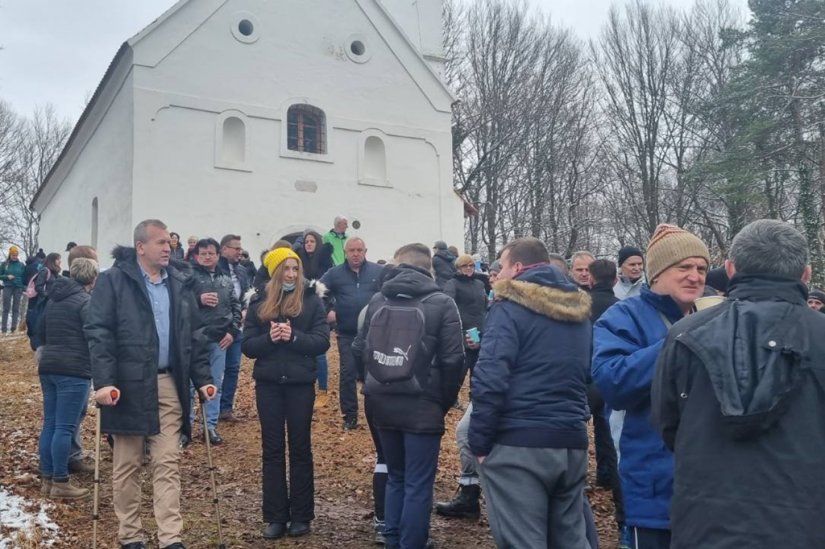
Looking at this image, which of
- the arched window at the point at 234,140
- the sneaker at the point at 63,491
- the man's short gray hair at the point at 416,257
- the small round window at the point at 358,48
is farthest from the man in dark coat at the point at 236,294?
the small round window at the point at 358,48

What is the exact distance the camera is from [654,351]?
3.07 m

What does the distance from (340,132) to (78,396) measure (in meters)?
14.7

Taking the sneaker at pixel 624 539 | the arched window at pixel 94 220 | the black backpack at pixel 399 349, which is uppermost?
the arched window at pixel 94 220

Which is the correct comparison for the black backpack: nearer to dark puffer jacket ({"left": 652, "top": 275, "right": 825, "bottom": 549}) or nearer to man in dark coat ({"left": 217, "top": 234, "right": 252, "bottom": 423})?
dark puffer jacket ({"left": 652, "top": 275, "right": 825, "bottom": 549})

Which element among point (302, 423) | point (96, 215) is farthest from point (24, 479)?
point (96, 215)

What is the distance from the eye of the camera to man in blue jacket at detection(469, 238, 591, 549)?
381cm

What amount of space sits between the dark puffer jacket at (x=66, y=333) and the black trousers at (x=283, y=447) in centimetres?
180

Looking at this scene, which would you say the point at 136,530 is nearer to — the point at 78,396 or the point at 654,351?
the point at 78,396

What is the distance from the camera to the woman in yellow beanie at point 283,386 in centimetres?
547

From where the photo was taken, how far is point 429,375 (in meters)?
4.79

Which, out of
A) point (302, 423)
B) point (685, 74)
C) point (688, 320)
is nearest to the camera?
point (688, 320)

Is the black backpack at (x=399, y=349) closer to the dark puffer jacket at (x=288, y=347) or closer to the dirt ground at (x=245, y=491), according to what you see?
the dark puffer jacket at (x=288, y=347)

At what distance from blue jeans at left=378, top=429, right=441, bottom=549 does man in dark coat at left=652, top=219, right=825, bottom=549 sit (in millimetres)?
2258

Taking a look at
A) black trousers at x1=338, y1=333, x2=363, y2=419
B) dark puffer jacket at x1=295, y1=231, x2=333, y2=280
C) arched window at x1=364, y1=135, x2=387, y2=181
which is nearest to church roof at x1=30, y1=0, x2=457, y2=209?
arched window at x1=364, y1=135, x2=387, y2=181
